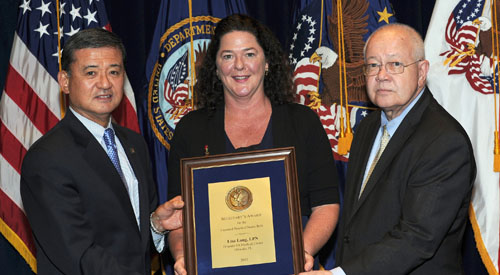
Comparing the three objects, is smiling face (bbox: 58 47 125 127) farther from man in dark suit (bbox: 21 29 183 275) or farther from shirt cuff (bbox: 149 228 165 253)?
shirt cuff (bbox: 149 228 165 253)

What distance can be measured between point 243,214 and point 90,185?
70cm

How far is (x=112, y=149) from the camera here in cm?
291

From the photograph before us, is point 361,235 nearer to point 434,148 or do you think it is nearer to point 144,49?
point 434,148

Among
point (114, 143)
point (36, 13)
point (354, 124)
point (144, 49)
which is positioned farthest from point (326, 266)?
point (36, 13)

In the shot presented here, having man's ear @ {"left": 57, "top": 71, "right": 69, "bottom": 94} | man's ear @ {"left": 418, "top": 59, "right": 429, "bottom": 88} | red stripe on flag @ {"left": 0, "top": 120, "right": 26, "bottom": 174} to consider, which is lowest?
red stripe on flag @ {"left": 0, "top": 120, "right": 26, "bottom": 174}

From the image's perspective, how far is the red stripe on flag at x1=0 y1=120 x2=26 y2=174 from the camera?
4664mm

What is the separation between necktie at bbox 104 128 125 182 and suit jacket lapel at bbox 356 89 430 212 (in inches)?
46.2

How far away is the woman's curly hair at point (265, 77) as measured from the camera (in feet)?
10.5

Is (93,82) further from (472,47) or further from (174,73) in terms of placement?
(472,47)

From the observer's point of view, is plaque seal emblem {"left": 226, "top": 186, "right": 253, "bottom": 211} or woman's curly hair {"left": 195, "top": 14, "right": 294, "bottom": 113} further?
woman's curly hair {"left": 195, "top": 14, "right": 294, "bottom": 113}

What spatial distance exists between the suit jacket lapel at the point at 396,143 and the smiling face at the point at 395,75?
0.23ft

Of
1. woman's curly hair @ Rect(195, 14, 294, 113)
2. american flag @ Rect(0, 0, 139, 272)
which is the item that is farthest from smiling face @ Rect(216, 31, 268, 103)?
american flag @ Rect(0, 0, 139, 272)

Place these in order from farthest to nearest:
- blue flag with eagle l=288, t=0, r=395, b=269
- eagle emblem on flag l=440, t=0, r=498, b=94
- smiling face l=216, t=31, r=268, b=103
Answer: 1. blue flag with eagle l=288, t=0, r=395, b=269
2. eagle emblem on flag l=440, t=0, r=498, b=94
3. smiling face l=216, t=31, r=268, b=103

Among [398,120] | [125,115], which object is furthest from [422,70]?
[125,115]
